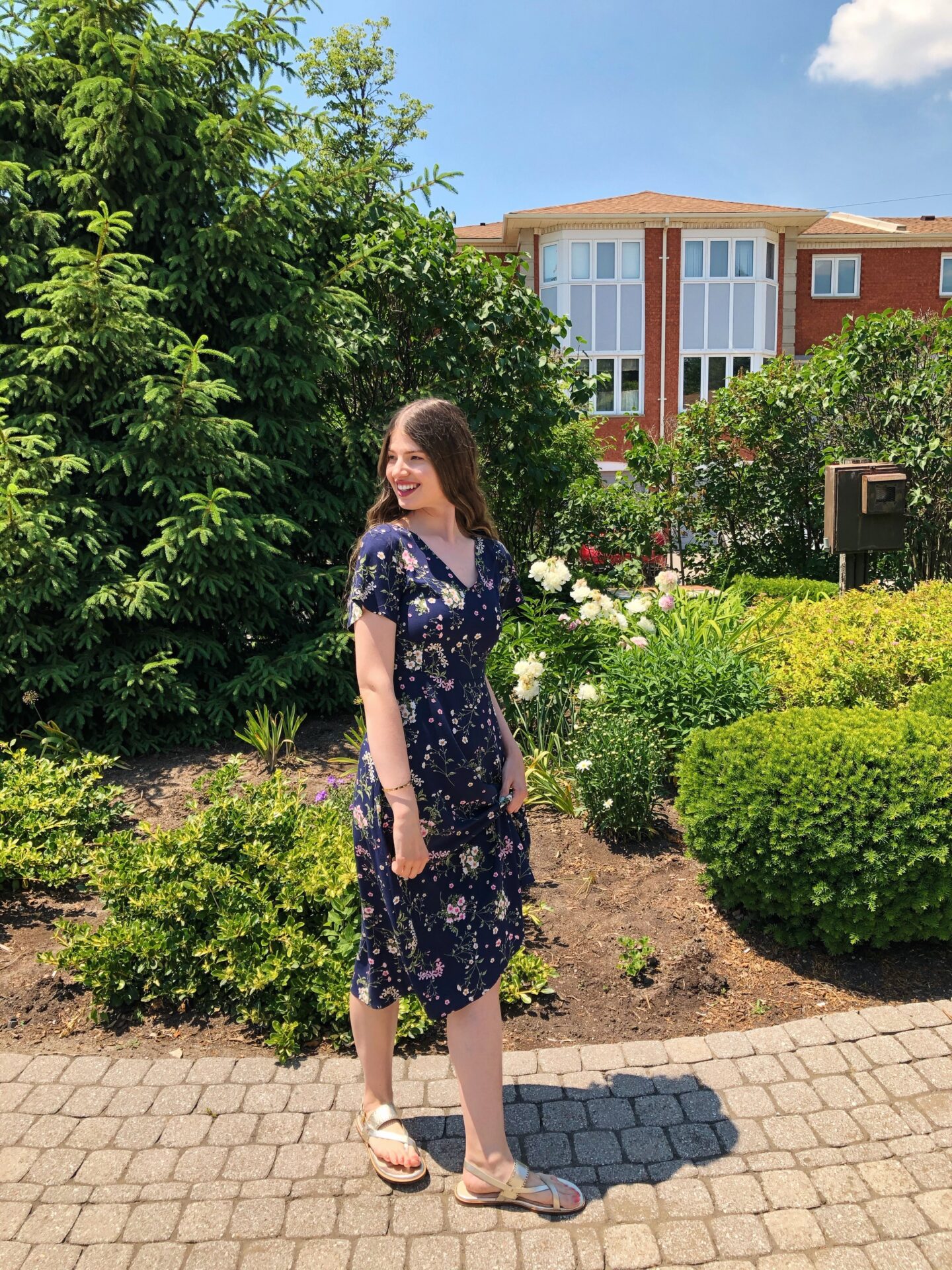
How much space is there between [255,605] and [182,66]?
324cm

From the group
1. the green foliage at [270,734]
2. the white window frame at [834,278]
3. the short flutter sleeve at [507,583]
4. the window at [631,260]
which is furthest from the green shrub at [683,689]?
the white window frame at [834,278]

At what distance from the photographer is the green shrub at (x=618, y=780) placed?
4.23 meters

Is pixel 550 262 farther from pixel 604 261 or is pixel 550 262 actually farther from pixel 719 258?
pixel 719 258

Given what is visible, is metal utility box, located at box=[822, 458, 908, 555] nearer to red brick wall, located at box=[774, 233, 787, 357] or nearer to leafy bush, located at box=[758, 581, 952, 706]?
leafy bush, located at box=[758, 581, 952, 706]

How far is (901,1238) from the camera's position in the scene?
2.19 meters

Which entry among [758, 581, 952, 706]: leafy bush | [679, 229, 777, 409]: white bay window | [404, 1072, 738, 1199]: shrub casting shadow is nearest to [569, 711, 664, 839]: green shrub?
[758, 581, 952, 706]: leafy bush

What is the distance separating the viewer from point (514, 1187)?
230 centimetres

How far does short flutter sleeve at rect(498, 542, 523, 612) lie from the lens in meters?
2.47

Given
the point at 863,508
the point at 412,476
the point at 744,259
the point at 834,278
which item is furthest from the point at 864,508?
the point at 834,278

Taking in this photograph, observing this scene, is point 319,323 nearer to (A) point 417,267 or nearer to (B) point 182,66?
(A) point 417,267

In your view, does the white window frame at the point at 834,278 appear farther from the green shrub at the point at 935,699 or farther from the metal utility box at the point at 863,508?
the green shrub at the point at 935,699

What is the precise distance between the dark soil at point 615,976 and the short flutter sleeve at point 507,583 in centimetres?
146

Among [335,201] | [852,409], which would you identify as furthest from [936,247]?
[335,201]

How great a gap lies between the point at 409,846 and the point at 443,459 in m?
0.92
